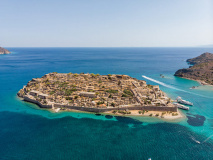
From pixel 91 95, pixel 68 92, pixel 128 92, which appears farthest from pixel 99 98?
pixel 68 92

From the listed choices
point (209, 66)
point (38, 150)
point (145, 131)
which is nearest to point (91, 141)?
point (38, 150)

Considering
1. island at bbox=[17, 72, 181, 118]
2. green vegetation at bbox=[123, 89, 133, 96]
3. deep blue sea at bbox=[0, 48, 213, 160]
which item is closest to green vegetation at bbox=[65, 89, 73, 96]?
island at bbox=[17, 72, 181, 118]

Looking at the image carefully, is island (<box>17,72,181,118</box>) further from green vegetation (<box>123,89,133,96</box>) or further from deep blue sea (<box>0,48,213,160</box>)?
deep blue sea (<box>0,48,213,160</box>)

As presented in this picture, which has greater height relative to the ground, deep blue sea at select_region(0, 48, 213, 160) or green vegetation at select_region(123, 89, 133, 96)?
green vegetation at select_region(123, 89, 133, 96)

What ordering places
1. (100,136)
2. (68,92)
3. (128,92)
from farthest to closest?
(128,92) → (68,92) → (100,136)

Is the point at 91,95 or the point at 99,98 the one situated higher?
the point at 91,95

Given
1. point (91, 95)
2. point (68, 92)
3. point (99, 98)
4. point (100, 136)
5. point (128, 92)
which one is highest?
point (128, 92)

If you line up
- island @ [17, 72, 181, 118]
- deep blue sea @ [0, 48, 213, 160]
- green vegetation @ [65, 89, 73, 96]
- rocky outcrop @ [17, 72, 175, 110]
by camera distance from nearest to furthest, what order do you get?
deep blue sea @ [0, 48, 213, 160] < island @ [17, 72, 181, 118] < rocky outcrop @ [17, 72, 175, 110] < green vegetation @ [65, 89, 73, 96]

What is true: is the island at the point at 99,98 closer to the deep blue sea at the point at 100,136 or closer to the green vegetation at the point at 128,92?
the green vegetation at the point at 128,92

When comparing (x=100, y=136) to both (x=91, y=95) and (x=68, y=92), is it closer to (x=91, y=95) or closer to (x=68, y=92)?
(x=91, y=95)
